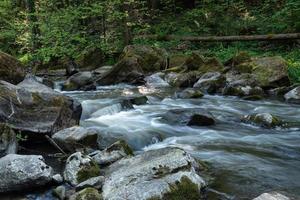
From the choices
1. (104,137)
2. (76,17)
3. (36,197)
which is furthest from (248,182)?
(76,17)

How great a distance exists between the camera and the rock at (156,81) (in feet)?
50.8

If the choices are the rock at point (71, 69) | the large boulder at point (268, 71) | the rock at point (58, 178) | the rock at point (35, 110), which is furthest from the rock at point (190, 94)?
the rock at point (58, 178)

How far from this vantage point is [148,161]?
5723 mm

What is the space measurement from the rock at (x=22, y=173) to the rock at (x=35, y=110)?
1.82 metres

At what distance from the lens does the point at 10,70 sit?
10945 millimetres

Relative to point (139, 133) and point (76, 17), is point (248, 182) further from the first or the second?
point (76, 17)

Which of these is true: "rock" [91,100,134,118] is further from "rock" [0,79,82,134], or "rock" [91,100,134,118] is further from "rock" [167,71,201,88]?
"rock" [167,71,201,88]

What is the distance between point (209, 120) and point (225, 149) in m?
1.93

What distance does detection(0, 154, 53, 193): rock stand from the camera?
5629 mm

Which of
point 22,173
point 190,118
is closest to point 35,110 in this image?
point 22,173

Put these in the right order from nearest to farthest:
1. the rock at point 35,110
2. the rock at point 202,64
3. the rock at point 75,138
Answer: the rock at point 75,138 < the rock at point 35,110 < the rock at point 202,64

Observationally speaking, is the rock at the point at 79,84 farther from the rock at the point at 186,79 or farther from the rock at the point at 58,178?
the rock at the point at 58,178

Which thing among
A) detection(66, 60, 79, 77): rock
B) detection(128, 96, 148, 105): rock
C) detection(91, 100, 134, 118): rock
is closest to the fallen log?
detection(66, 60, 79, 77): rock

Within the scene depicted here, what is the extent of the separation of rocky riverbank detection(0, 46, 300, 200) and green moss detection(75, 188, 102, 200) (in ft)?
0.04
